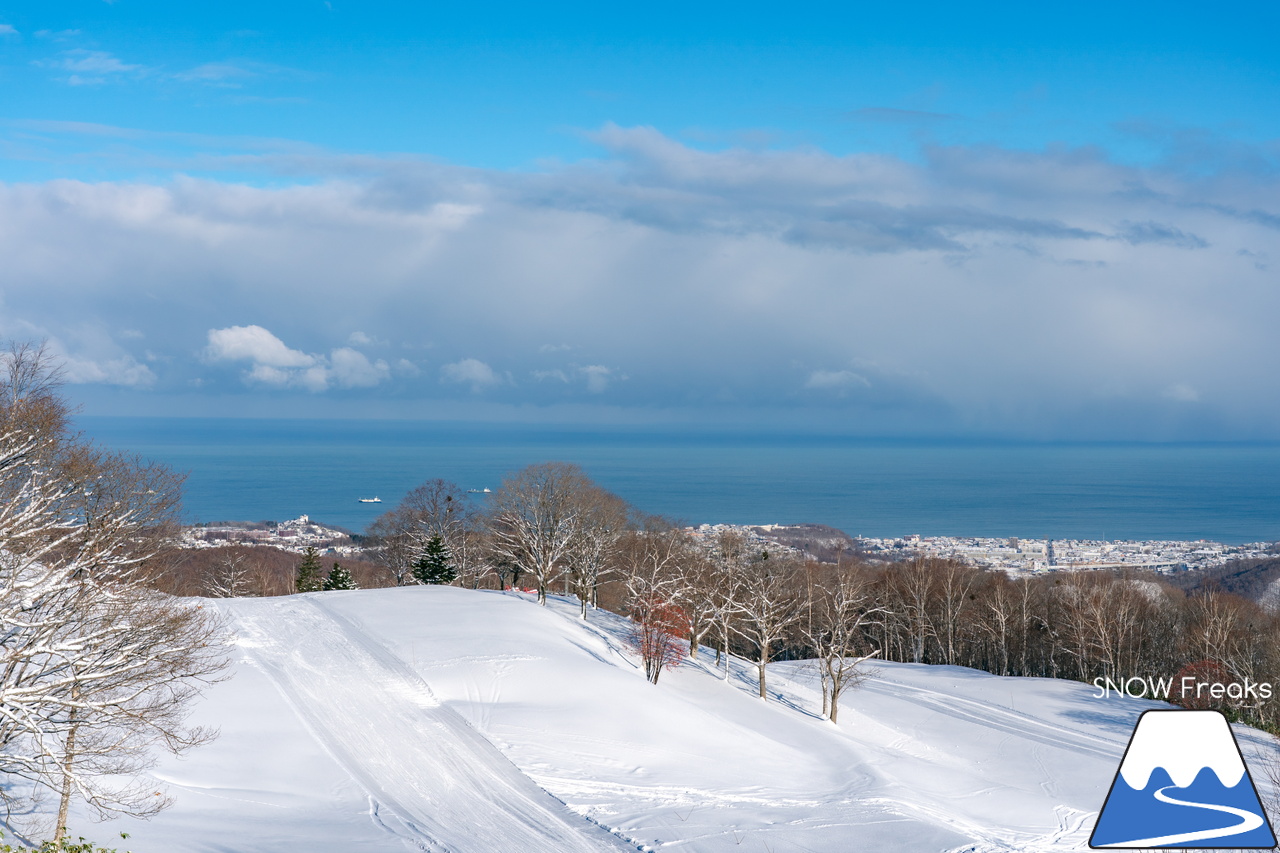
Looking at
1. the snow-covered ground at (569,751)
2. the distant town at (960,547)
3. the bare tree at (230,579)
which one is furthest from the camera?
the distant town at (960,547)

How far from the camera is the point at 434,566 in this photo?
52.6 metres

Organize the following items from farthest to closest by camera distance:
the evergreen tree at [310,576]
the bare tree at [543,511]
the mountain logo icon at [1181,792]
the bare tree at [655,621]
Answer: the evergreen tree at [310,576] < the bare tree at [543,511] < the bare tree at [655,621] < the mountain logo icon at [1181,792]

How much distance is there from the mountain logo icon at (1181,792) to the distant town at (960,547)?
6754cm

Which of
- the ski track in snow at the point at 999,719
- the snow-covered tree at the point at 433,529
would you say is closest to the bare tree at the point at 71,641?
the ski track in snow at the point at 999,719

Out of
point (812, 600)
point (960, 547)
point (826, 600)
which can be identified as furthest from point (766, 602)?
point (960, 547)

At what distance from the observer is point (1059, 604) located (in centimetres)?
5300

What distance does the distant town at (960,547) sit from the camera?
84625mm

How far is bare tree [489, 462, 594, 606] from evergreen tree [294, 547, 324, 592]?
16.1 m

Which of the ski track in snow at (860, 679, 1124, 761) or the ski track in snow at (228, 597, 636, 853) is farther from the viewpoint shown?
the ski track in snow at (860, 679, 1124, 761)

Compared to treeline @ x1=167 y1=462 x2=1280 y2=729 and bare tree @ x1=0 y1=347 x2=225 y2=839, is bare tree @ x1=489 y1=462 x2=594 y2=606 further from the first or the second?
bare tree @ x1=0 y1=347 x2=225 y2=839

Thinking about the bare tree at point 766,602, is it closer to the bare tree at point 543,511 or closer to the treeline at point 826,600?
the treeline at point 826,600

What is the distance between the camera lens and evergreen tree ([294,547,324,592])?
179ft

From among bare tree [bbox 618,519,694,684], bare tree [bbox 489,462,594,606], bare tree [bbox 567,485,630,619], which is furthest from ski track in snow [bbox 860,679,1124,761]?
bare tree [bbox 489,462,594,606]

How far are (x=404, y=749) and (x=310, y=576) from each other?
121 feet
